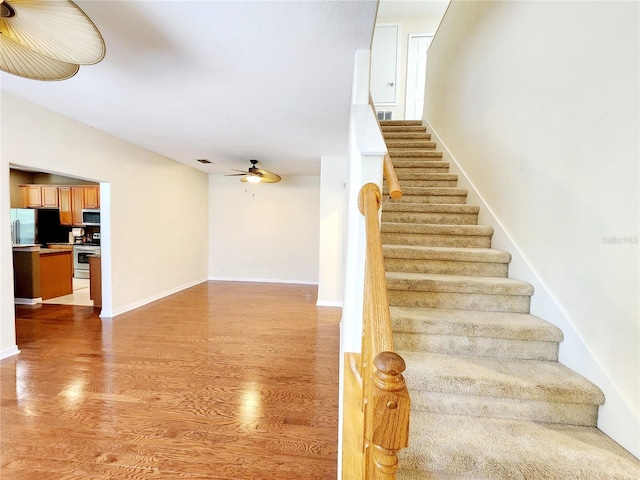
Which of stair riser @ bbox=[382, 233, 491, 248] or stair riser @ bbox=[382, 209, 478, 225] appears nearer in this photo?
stair riser @ bbox=[382, 233, 491, 248]

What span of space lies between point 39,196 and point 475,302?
817 cm

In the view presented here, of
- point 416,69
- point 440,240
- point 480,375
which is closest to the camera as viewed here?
point 480,375

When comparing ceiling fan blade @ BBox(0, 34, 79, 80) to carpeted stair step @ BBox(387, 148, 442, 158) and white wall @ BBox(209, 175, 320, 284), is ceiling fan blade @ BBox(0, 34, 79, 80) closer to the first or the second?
carpeted stair step @ BBox(387, 148, 442, 158)

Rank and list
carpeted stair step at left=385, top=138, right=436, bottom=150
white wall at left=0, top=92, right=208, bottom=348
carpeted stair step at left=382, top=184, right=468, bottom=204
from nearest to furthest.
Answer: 1. white wall at left=0, top=92, right=208, bottom=348
2. carpeted stair step at left=382, top=184, right=468, bottom=204
3. carpeted stair step at left=385, top=138, right=436, bottom=150

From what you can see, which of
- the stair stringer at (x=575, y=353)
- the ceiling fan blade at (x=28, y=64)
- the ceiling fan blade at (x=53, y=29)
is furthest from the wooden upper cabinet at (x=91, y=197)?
the stair stringer at (x=575, y=353)

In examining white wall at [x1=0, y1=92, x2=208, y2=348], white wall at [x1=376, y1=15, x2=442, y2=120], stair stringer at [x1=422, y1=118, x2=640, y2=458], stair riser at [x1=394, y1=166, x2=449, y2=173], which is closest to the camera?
stair stringer at [x1=422, y1=118, x2=640, y2=458]

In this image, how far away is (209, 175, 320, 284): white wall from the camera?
255 inches

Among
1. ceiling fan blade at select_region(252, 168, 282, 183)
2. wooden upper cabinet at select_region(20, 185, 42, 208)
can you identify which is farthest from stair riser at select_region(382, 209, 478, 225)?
wooden upper cabinet at select_region(20, 185, 42, 208)

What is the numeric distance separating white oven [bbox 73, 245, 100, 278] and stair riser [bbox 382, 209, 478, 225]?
6.21m

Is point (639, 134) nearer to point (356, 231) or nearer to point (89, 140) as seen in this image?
point (356, 231)

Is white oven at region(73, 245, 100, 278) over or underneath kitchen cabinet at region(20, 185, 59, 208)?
underneath

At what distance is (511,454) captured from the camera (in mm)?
1178

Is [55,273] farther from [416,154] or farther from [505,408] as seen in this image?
[505,408]

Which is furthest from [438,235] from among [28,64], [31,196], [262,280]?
[31,196]
